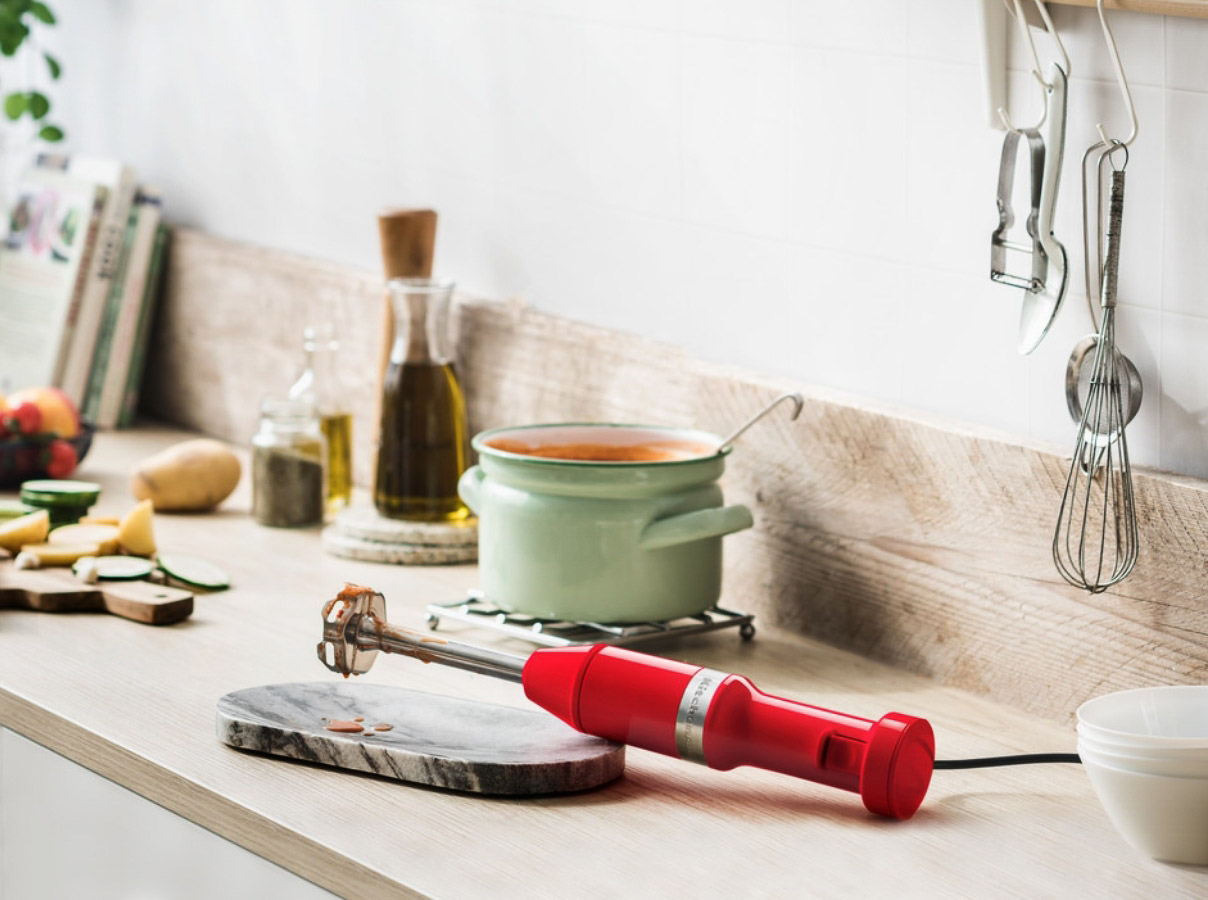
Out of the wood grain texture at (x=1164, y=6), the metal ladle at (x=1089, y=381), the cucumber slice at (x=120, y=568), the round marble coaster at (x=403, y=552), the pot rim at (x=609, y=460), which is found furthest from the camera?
the round marble coaster at (x=403, y=552)

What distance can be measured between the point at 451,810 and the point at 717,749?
15cm

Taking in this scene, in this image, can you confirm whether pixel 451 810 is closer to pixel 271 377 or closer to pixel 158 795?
pixel 158 795

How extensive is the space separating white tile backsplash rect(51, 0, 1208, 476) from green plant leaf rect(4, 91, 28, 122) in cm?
20

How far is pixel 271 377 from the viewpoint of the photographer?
6.03ft

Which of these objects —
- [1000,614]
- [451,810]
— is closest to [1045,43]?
[1000,614]

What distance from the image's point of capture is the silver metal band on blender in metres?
0.96

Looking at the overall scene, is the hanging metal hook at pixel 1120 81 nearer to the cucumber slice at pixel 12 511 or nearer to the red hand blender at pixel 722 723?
the red hand blender at pixel 722 723

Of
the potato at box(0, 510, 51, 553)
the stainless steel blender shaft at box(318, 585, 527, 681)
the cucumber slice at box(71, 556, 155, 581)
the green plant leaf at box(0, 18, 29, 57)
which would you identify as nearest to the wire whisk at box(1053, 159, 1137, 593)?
the stainless steel blender shaft at box(318, 585, 527, 681)

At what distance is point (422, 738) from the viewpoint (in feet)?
3.34

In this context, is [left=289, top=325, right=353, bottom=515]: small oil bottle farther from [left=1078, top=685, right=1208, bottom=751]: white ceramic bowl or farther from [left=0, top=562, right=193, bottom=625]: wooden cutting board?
[left=1078, top=685, right=1208, bottom=751]: white ceramic bowl

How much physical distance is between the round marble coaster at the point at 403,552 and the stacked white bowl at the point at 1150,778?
27.0 inches

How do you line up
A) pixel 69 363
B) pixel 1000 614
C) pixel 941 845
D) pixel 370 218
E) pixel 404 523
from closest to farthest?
pixel 941 845 < pixel 1000 614 < pixel 404 523 < pixel 370 218 < pixel 69 363

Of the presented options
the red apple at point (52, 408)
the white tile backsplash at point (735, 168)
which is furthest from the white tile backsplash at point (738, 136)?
the red apple at point (52, 408)

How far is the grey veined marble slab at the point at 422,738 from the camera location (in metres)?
0.97
